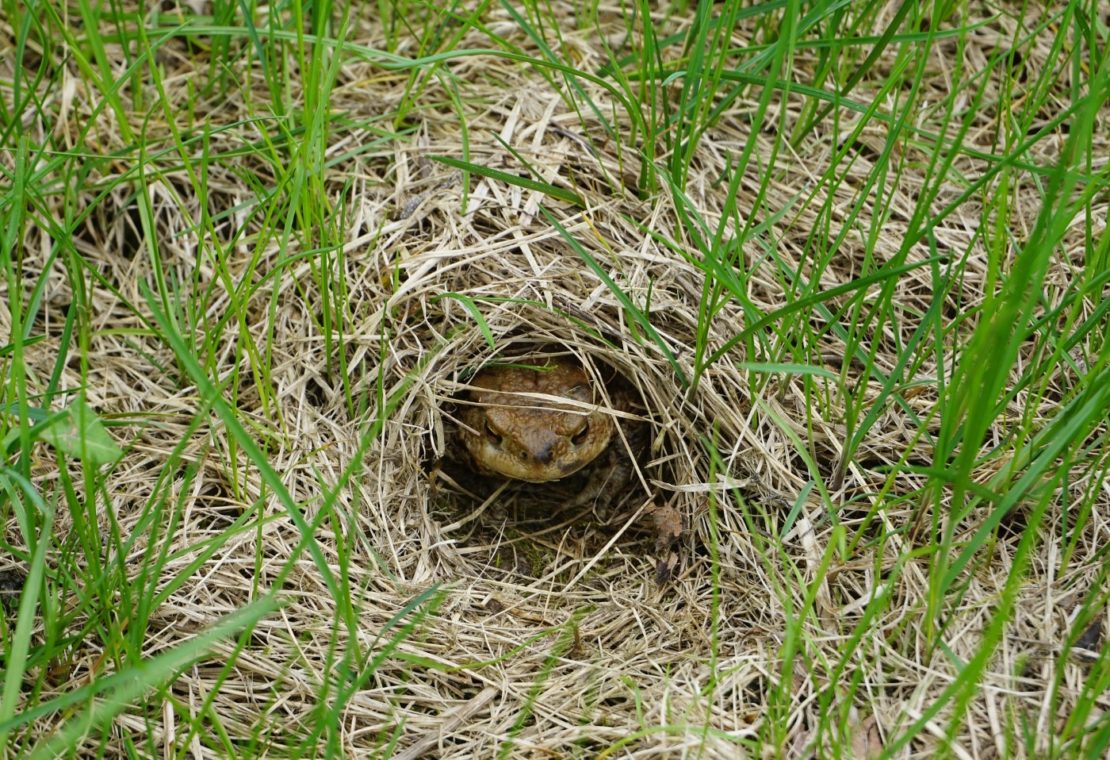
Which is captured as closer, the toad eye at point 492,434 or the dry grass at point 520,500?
the dry grass at point 520,500

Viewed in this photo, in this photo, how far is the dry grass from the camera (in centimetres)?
243

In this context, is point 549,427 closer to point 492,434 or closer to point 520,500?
point 492,434

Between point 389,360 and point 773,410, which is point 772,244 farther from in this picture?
point 389,360

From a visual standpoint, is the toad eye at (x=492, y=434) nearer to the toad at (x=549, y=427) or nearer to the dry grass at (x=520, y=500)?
the toad at (x=549, y=427)

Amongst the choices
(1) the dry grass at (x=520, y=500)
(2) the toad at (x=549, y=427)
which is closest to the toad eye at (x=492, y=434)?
(2) the toad at (x=549, y=427)

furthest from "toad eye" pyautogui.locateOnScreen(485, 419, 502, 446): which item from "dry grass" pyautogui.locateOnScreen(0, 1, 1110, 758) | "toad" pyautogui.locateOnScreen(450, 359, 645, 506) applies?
"dry grass" pyautogui.locateOnScreen(0, 1, 1110, 758)

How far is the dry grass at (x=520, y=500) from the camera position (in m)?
2.43

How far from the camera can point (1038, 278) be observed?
6.98 feet

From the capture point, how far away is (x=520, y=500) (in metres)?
3.46

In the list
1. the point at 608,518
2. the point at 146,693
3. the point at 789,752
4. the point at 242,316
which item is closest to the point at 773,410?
the point at 608,518

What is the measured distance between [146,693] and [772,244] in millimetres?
1964

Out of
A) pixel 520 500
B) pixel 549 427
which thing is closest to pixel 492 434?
pixel 549 427

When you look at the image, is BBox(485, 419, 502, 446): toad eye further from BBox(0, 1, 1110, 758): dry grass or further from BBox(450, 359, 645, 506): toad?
BBox(0, 1, 1110, 758): dry grass

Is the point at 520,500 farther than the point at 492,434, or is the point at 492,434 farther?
the point at 520,500
